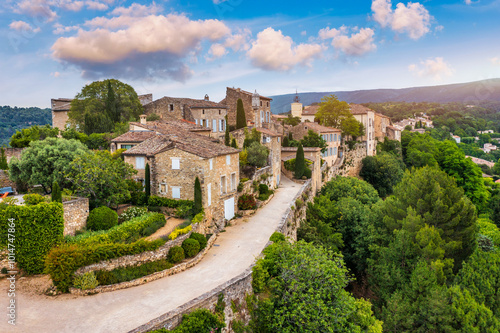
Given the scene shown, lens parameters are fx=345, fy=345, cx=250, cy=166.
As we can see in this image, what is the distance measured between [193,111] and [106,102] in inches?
419

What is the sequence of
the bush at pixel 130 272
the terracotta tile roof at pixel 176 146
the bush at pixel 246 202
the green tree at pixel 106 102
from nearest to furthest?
1. the bush at pixel 130 272
2. the terracotta tile roof at pixel 176 146
3. the bush at pixel 246 202
4. the green tree at pixel 106 102

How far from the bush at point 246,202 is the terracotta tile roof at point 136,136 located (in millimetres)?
9150

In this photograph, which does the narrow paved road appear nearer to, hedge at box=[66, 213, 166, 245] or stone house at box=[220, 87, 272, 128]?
hedge at box=[66, 213, 166, 245]

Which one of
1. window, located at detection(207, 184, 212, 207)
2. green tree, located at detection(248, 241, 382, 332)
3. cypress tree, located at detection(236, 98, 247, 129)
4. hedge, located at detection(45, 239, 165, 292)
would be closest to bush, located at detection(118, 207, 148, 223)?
window, located at detection(207, 184, 212, 207)

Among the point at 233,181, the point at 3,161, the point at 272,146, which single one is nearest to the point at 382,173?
the point at 272,146

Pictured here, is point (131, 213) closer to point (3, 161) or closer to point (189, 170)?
point (189, 170)

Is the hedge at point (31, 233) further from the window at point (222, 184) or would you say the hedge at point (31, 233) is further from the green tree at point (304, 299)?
the window at point (222, 184)

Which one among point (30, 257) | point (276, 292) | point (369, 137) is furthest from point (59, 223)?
point (369, 137)

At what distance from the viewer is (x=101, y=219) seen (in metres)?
18.2

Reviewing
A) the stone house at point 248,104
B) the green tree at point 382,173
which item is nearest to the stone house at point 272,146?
the stone house at point 248,104

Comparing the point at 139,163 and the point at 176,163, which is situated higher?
the point at 176,163

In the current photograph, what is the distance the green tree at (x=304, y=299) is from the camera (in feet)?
42.3

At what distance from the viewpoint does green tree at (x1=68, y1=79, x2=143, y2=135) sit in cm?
4145

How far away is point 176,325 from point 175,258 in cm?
626
